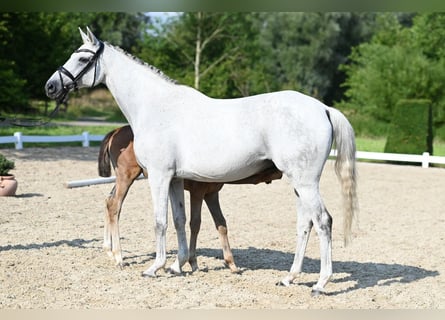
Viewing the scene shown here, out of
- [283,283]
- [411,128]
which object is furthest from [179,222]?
[411,128]

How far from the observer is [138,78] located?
222 inches

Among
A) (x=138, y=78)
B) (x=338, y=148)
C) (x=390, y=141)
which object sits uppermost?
(x=138, y=78)

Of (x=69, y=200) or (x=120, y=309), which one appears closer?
(x=120, y=309)

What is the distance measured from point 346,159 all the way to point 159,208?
1.74m

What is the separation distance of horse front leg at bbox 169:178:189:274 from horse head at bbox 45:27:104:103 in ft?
4.22

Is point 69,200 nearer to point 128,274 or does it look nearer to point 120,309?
point 128,274

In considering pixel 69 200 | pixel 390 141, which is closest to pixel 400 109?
pixel 390 141

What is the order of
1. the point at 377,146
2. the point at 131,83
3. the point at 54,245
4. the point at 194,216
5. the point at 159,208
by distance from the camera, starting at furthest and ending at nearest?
the point at 377,146, the point at 54,245, the point at 194,216, the point at 131,83, the point at 159,208

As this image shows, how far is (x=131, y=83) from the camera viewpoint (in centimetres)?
565

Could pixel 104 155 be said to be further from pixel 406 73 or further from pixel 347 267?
pixel 406 73

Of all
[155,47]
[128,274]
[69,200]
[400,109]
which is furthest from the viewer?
[155,47]

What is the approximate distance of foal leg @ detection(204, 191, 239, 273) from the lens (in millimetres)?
5758

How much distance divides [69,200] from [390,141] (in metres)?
11.1

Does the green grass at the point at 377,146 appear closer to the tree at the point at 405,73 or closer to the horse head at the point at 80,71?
the tree at the point at 405,73
